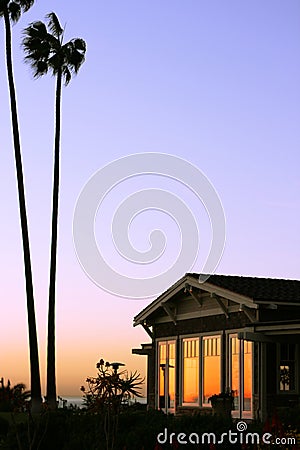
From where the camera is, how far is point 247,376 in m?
24.8

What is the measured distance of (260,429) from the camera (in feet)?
47.4

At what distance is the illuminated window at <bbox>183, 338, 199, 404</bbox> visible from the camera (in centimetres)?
2748

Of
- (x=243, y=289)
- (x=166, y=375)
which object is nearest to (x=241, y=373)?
(x=243, y=289)

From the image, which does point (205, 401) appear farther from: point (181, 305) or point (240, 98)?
point (240, 98)

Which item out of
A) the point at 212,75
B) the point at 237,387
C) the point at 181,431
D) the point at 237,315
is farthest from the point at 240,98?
the point at 181,431

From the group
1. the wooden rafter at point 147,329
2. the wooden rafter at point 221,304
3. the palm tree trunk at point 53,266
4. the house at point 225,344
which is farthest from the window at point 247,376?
the palm tree trunk at point 53,266

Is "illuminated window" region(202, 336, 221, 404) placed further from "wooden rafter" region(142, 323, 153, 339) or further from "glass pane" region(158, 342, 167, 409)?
"wooden rafter" region(142, 323, 153, 339)

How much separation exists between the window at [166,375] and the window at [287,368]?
5.42 m

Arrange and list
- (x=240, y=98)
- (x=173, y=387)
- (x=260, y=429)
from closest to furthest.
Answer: (x=260, y=429)
(x=240, y=98)
(x=173, y=387)

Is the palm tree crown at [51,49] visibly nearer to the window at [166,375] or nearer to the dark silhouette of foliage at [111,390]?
the window at [166,375]

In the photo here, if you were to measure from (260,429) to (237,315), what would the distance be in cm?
1114

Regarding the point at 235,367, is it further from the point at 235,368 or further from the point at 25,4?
the point at 25,4

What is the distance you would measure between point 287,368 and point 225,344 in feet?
7.55

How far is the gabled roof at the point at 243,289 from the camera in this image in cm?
2445
